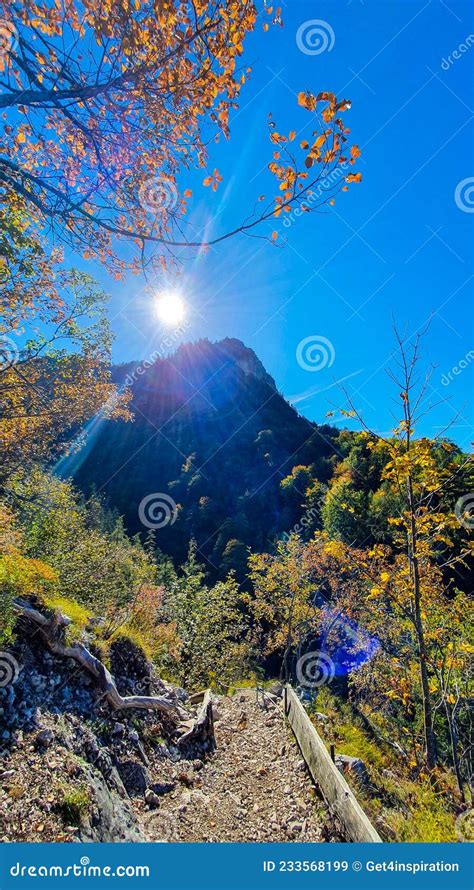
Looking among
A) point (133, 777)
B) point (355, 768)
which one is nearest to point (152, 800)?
point (133, 777)

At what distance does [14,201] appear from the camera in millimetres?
2979

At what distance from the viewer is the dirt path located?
3.72m

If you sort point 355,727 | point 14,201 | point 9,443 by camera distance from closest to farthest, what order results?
point 14,201 < point 9,443 < point 355,727

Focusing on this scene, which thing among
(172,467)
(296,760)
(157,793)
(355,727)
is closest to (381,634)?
(355,727)

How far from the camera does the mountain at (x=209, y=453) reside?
38.0m

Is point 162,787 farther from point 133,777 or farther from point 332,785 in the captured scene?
point 332,785

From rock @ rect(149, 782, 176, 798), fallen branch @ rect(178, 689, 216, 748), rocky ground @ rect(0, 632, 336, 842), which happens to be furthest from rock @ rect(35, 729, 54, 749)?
fallen branch @ rect(178, 689, 216, 748)

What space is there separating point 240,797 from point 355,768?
6.87 feet

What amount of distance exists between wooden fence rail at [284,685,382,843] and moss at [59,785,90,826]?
2.34m

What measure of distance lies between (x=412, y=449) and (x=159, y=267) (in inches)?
128

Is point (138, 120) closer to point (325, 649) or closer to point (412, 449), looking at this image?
point (412, 449)

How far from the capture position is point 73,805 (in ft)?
9.18

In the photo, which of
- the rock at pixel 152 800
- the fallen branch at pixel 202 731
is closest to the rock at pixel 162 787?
the rock at pixel 152 800

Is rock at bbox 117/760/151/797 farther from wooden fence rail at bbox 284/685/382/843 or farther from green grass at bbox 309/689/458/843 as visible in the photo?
green grass at bbox 309/689/458/843
